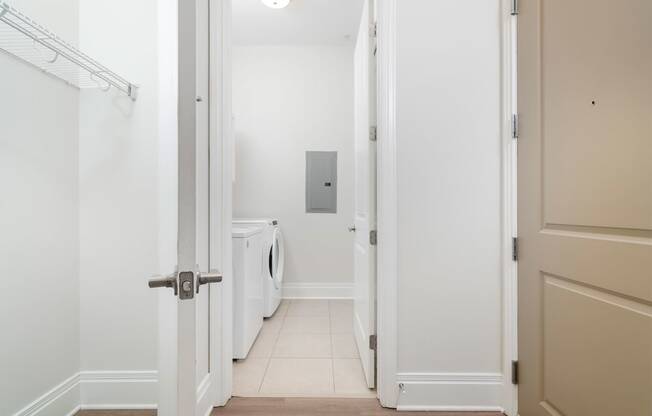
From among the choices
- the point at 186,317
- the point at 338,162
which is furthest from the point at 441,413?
the point at 338,162

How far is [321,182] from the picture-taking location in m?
3.53

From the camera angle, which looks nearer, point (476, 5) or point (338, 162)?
point (476, 5)

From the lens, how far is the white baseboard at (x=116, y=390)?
1.55 metres

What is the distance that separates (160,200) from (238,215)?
2.71 meters

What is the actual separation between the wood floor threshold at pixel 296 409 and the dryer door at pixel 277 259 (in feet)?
4.48

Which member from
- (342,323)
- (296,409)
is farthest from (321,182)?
(296,409)

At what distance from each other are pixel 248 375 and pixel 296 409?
448 mm

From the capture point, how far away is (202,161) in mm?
1498

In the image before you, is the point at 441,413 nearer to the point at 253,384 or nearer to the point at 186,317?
the point at 253,384

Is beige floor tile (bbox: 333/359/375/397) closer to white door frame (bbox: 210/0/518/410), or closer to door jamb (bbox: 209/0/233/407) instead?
white door frame (bbox: 210/0/518/410)

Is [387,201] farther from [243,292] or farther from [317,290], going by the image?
[317,290]

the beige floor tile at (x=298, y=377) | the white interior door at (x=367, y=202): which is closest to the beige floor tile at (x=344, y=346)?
the beige floor tile at (x=298, y=377)

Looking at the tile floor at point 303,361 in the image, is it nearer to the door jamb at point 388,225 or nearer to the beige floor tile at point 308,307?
the beige floor tile at point 308,307

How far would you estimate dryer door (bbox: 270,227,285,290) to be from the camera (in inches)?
116
